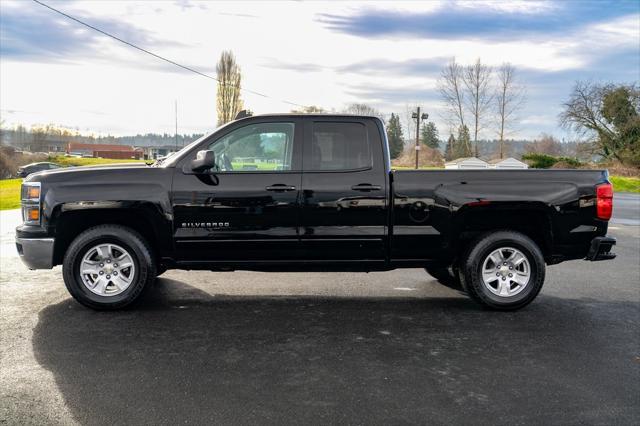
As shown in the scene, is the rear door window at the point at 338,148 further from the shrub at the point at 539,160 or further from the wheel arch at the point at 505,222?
the shrub at the point at 539,160

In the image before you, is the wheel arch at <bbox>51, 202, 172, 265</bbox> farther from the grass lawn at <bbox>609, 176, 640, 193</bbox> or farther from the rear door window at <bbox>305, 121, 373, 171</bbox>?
the grass lawn at <bbox>609, 176, 640, 193</bbox>

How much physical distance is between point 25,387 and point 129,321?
1.59 metres

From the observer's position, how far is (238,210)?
5539 mm

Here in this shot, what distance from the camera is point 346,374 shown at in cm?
397

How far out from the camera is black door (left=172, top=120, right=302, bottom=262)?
5.53 metres

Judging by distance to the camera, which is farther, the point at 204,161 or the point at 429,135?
the point at 429,135

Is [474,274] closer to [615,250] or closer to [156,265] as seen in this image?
[156,265]

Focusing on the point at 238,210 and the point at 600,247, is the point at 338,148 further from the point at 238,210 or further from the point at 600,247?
the point at 600,247

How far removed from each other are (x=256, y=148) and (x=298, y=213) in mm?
837

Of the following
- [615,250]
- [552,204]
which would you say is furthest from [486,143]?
[552,204]

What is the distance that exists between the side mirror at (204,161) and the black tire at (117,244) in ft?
3.22

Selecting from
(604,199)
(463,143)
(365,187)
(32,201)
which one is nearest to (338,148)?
(365,187)

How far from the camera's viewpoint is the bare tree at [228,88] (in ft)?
207

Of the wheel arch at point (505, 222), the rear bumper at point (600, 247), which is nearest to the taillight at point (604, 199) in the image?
the rear bumper at point (600, 247)
